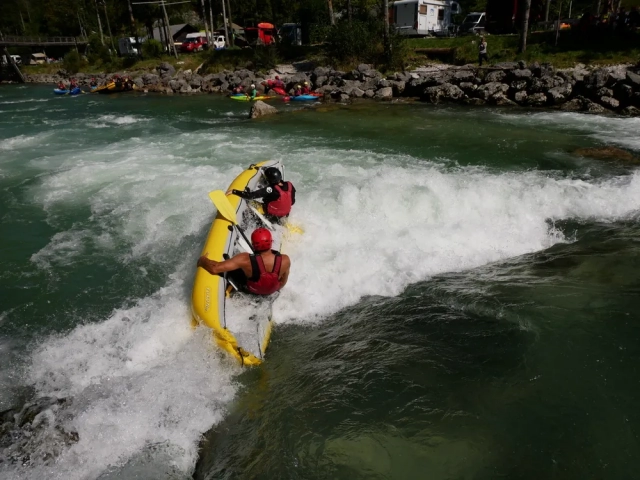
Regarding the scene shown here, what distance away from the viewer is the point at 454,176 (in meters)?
9.03

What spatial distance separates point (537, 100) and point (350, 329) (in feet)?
49.4

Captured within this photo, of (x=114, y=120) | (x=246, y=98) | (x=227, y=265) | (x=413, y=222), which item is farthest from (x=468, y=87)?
(x=227, y=265)

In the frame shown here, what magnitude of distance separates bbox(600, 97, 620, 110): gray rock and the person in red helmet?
15105 mm

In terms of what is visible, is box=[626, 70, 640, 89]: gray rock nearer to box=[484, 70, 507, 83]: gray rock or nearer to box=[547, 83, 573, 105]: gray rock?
box=[547, 83, 573, 105]: gray rock

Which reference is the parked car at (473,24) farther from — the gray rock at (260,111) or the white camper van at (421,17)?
the gray rock at (260,111)

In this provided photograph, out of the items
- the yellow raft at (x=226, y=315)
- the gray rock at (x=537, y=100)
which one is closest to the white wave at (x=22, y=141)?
the yellow raft at (x=226, y=315)

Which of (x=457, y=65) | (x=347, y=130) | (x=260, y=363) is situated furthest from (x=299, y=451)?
(x=457, y=65)

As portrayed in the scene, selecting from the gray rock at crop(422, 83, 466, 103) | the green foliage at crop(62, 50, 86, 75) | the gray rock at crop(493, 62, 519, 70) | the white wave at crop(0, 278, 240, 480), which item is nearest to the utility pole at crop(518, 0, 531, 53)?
the gray rock at crop(493, 62, 519, 70)

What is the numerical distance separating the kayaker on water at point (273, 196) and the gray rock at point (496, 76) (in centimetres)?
1489

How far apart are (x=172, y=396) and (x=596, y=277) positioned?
196 inches

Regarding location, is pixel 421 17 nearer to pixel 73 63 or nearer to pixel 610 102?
pixel 610 102

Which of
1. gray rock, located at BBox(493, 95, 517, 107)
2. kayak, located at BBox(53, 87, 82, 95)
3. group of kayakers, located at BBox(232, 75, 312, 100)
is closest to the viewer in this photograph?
gray rock, located at BBox(493, 95, 517, 107)

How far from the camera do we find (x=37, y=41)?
141 ft

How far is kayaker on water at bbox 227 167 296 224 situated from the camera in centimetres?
621
